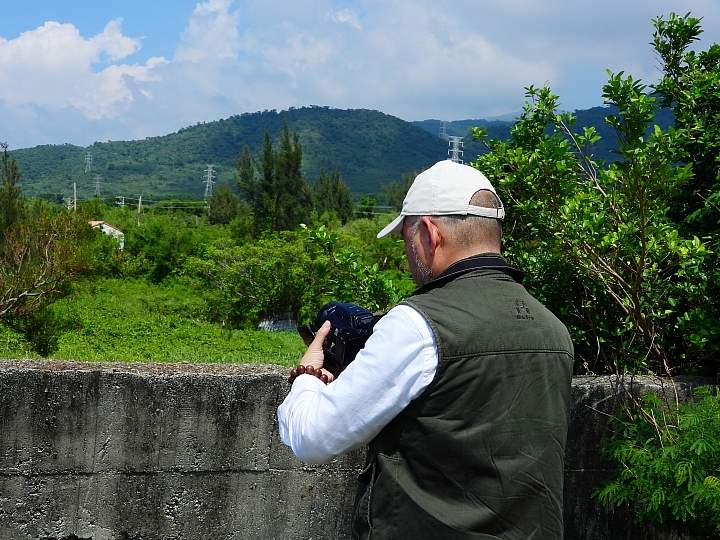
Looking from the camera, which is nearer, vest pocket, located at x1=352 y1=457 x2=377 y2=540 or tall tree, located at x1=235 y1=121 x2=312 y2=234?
vest pocket, located at x1=352 y1=457 x2=377 y2=540

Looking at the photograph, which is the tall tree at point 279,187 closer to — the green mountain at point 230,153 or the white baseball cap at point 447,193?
the white baseball cap at point 447,193

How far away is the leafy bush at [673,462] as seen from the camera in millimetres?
2672

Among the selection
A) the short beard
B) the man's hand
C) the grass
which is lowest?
the grass

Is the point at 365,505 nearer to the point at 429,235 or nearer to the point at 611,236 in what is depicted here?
the point at 429,235

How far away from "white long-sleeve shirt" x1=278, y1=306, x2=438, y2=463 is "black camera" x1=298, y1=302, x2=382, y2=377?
11.6 inches

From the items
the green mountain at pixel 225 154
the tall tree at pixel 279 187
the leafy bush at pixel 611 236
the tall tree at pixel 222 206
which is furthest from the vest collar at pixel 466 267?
the green mountain at pixel 225 154

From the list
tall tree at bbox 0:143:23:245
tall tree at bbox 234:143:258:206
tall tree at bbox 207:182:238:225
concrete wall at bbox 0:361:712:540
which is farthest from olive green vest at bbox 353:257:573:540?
tall tree at bbox 207:182:238:225

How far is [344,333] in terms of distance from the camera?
2031mm

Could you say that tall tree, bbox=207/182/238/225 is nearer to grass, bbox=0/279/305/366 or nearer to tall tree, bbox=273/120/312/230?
tall tree, bbox=273/120/312/230

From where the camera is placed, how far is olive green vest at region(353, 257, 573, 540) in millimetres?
1693

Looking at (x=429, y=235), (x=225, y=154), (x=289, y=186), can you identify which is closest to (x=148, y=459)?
(x=429, y=235)

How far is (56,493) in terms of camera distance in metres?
3.02

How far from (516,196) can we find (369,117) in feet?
625

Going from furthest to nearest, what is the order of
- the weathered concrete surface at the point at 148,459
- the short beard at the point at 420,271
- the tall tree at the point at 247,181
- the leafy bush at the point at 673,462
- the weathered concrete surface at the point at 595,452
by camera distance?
the tall tree at the point at 247,181
the weathered concrete surface at the point at 595,452
the weathered concrete surface at the point at 148,459
the leafy bush at the point at 673,462
the short beard at the point at 420,271
